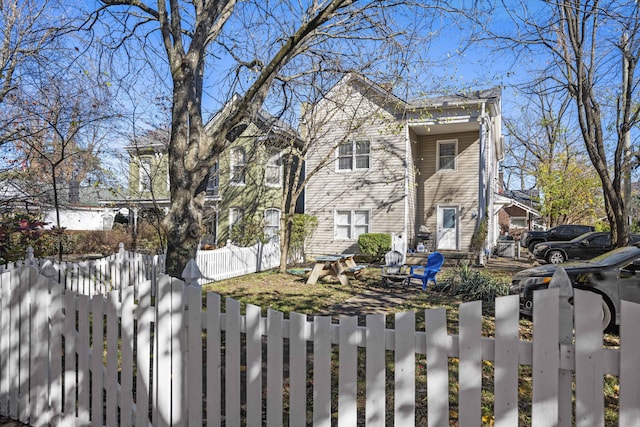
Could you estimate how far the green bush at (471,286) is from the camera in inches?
346

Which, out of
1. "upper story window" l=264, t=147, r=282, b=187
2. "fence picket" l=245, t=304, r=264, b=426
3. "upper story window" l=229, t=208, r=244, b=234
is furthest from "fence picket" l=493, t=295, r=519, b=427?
"upper story window" l=229, t=208, r=244, b=234

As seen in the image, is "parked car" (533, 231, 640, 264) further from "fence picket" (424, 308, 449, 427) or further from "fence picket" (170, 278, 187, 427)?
"fence picket" (170, 278, 187, 427)

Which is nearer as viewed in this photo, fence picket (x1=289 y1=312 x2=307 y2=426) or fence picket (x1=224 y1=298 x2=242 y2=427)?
fence picket (x1=289 y1=312 x2=307 y2=426)

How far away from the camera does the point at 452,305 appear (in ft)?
26.9

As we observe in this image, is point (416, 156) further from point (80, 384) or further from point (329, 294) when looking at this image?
point (80, 384)

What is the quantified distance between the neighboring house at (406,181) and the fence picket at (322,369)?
15131 mm

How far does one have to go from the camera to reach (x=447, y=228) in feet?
60.8

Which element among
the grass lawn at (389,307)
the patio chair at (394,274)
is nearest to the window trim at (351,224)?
the grass lawn at (389,307)

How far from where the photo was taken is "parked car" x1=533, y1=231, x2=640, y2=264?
54.4 feet

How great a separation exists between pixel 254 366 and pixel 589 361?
186cm

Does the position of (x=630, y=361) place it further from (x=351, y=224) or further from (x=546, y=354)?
(x=351, y=224)

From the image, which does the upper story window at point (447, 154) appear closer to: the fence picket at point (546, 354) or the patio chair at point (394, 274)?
the patio chair at point (394, 274)

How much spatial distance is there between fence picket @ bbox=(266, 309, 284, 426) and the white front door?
55.4 feet

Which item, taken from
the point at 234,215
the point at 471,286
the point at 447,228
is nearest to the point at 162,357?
the point at 471,286
